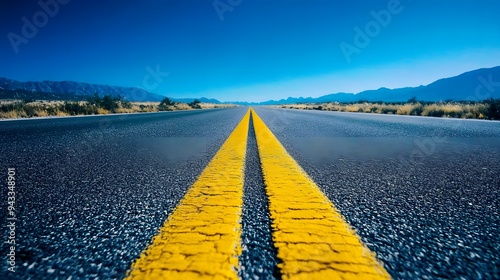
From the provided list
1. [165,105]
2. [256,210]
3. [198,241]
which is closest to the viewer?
[198,241]

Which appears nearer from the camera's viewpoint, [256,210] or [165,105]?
[256,210]

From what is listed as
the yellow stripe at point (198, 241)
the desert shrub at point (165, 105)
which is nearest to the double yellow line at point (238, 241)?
the yellow stripe at point (198, 241)

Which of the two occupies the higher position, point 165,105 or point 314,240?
point 165,105

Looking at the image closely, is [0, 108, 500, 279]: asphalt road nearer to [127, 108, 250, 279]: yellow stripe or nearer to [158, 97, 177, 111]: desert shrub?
[127, 108, 250, 279]: yellow stripe

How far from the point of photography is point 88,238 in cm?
97

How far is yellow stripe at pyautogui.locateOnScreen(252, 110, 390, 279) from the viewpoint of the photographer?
0.74 meters

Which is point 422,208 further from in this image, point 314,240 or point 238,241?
point 238,241

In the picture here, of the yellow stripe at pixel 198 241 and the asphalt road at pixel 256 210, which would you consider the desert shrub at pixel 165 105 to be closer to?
the asphalt road at pixel 256 210

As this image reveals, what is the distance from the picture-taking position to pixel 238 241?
2.99 ft

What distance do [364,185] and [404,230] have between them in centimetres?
68

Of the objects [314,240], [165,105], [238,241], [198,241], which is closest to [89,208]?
[198,241]

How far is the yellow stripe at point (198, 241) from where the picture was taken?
733 mm

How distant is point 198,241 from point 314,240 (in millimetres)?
401

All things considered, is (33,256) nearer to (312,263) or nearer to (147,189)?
(147,189)
